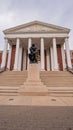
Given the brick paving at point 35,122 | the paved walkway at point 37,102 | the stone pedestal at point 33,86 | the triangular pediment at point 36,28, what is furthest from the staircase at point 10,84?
the triangular pediment at point 36,28

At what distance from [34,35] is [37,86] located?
20.3m

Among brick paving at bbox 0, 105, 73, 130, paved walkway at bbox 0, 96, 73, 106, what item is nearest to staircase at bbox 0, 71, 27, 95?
paved walkway at bbox 0, 96, 73, 106

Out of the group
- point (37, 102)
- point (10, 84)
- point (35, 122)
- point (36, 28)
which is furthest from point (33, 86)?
point (36, 28)

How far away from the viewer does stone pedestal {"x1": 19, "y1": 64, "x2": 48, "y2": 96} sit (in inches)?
351

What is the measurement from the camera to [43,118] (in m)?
3.46

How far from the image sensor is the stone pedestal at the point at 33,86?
8.91 meters

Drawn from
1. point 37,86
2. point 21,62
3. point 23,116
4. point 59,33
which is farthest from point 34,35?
point 23,116

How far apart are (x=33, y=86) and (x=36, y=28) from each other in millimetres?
21761

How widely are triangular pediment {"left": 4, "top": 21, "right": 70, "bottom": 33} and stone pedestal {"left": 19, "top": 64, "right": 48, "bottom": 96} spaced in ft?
62.3

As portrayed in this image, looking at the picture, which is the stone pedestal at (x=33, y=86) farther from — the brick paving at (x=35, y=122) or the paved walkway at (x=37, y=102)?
the brick paving at (x=35, y=122)

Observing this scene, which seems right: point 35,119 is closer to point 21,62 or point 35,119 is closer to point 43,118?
point 43,118

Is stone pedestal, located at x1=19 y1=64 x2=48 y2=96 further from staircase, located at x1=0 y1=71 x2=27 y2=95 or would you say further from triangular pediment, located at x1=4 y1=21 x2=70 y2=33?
triangular pediment, located at x1=4 y1=21 x2=70 y2=33

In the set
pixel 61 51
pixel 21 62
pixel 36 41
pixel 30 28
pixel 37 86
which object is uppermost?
pixel 30 28

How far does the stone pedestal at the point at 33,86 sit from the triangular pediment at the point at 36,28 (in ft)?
62.3
